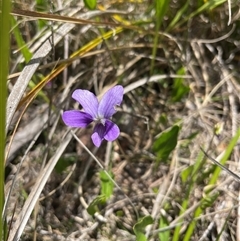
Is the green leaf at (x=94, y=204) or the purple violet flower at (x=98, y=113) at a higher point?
the purple violet flower at (x=98, y=113)

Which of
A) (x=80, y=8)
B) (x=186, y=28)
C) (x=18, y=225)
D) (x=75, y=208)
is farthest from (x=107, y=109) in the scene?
(x=186, y=28)

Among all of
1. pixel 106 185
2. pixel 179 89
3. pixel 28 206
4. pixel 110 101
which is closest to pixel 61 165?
pixel 106 185

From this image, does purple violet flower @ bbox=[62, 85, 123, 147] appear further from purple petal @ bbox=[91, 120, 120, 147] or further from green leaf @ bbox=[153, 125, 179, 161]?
green leaf @ bbox=[153, 125, 179, 161]

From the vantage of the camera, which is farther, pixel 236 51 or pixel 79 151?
pixel 236 51

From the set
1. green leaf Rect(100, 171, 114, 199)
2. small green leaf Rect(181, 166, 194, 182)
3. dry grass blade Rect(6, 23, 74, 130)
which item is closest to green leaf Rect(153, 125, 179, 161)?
small green leaf Rect(181, 166, 194, 182)

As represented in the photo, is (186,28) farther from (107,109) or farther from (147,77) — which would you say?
(107,109)

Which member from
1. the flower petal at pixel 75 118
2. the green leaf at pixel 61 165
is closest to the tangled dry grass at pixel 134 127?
the green leaf at pixel 61 165

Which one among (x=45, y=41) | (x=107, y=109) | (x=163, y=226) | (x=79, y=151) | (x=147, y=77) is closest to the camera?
(x=107, y=109)

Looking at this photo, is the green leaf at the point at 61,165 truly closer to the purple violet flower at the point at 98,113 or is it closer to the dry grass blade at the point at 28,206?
the dry grass blade at the point at 28,206
